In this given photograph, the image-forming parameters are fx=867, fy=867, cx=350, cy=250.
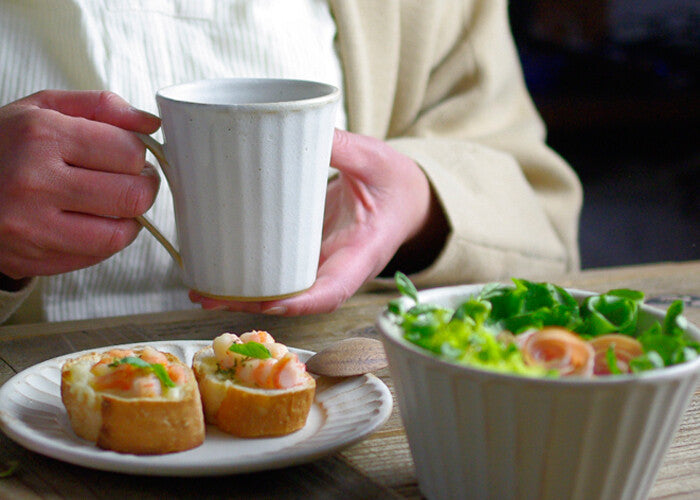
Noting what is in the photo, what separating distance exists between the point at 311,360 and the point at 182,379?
5.3 inches

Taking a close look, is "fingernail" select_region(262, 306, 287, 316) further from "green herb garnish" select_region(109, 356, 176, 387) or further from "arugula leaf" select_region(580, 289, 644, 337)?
"arugula leaf" select_region(580, 289, 644, 337)

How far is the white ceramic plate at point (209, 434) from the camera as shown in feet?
1.66

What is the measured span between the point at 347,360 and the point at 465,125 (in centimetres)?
74

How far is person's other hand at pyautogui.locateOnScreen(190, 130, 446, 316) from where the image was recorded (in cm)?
88

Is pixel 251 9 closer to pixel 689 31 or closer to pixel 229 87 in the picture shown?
pixel 229 87

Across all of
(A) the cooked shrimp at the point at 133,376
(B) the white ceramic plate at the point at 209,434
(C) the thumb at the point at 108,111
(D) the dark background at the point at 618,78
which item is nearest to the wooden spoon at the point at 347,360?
(B) the white ceramic plate at the point at 209,434

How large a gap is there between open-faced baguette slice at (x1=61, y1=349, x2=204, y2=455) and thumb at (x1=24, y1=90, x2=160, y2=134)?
0.24 meters

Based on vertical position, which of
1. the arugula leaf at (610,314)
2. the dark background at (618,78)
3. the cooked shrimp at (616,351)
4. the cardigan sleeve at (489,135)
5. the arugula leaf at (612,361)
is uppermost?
the arugula leaf at (612,361)

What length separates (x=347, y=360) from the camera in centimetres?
68

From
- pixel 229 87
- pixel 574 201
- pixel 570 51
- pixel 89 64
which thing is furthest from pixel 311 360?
pixel 570 51

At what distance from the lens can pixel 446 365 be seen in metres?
0.45

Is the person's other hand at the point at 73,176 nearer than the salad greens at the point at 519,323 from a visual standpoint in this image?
No

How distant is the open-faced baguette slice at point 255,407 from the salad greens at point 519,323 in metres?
0.11

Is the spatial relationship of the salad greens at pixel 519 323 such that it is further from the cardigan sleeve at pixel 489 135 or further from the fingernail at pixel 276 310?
the cardigan sleeve at pixel 489 135
